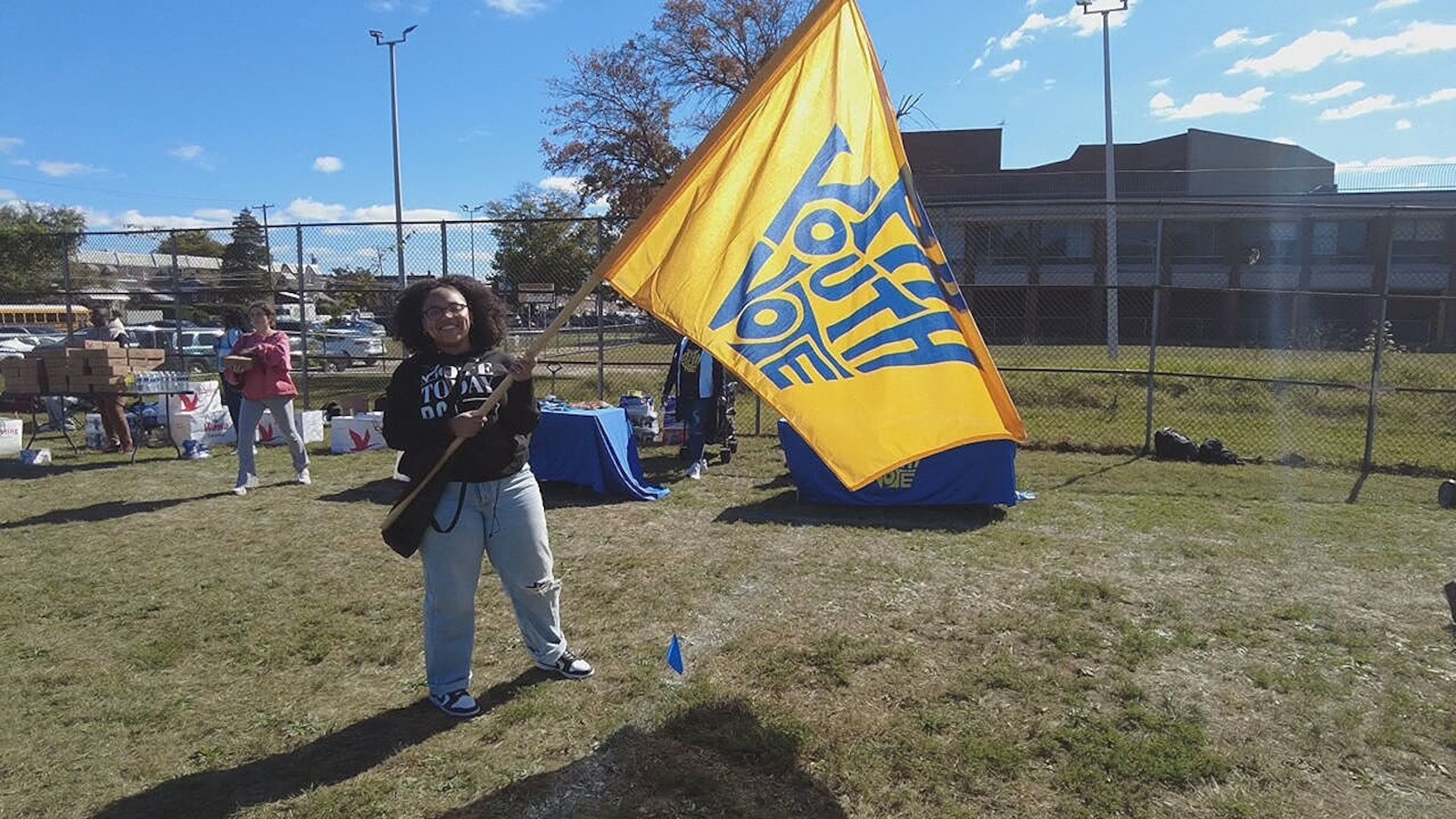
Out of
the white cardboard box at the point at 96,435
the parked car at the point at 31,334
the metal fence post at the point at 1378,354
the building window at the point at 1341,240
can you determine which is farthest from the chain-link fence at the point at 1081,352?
the building window at the point at 1341,240

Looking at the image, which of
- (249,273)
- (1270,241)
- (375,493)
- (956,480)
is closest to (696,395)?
(956,480)

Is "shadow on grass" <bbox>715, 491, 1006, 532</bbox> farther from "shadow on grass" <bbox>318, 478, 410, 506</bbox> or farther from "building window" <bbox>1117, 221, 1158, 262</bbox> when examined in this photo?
"building window" <bbox>1117, 221, 1158, 262</bbox>

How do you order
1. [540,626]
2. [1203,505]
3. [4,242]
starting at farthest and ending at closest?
1. [4,242]
2. [1203,505]
3. [540,626]

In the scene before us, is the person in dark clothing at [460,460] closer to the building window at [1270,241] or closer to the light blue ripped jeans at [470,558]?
the light blue ripped jeans at [470,558]

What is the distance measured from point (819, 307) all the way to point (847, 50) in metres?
1.08

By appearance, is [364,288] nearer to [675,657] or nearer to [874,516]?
[874,516]

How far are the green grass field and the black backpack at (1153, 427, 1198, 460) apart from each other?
2697mm

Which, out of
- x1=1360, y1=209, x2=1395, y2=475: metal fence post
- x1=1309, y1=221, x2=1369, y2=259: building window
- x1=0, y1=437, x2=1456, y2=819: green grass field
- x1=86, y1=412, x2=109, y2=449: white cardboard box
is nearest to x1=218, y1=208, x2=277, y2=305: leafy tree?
x1=86, y1=412, x2=109, y2=449: white cardboard box

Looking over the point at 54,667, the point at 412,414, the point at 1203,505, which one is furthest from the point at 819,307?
the point at 1203,505

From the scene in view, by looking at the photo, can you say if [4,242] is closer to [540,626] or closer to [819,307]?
[540,626]

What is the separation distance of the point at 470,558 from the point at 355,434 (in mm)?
7674

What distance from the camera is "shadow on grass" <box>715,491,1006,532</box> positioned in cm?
693

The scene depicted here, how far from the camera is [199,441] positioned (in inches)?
412

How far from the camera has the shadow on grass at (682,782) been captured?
10.2 feet
